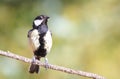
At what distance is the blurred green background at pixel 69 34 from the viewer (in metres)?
5.19

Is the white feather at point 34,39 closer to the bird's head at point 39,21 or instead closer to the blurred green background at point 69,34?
the bird's head at point 39,21

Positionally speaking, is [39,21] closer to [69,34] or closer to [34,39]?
[34,39]

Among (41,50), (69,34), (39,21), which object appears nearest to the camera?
(39,21)

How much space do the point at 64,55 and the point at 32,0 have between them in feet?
3.91

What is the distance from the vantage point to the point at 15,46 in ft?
17.3

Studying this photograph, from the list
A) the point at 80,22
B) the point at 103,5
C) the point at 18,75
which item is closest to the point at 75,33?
the point at 80,22

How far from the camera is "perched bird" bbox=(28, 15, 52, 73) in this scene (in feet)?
7.10

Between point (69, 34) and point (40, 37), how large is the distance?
376 centimetres

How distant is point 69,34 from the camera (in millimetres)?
5949

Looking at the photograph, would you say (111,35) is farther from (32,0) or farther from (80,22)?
(32,0)

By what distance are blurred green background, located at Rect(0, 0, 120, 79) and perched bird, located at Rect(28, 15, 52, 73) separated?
2517mm

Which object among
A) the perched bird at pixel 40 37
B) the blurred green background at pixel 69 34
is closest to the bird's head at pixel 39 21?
the perched bird at pixel 40 37

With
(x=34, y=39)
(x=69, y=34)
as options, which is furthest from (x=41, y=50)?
(x=69, y=34)

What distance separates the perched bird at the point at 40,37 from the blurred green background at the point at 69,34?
2517 mm
